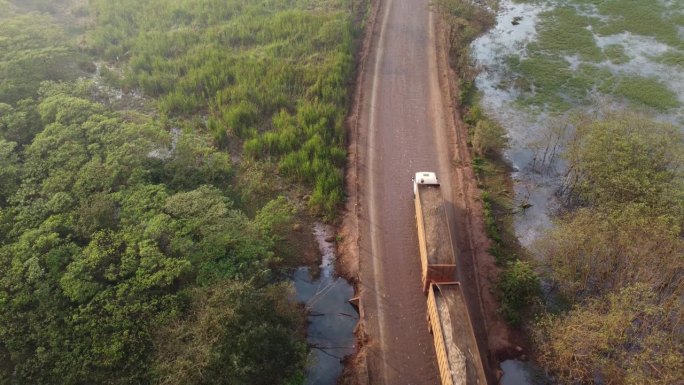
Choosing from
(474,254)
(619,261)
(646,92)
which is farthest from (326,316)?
(646,92)

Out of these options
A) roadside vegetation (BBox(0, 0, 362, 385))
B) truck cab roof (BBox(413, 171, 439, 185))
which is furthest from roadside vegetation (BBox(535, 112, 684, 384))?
roadside vegetation (BBox(0, 0, 362, 385))

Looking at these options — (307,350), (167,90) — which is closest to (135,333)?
(307,350)

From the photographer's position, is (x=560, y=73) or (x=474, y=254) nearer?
(x=474, y=254)

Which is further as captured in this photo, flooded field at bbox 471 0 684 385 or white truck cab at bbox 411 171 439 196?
flooded field at bbox 471 0 684 385

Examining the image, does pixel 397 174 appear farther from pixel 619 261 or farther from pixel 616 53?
pixel 616 53

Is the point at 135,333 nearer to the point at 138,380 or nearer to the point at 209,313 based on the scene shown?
the point at 138,380

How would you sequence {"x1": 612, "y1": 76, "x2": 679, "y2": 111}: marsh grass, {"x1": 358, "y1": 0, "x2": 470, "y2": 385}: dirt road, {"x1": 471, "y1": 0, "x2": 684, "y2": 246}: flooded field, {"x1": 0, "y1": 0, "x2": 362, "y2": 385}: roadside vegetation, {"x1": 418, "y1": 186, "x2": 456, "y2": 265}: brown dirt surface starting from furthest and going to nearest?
{"x1": 612, "y1": 76, "x2": 679, "y2": 111}: marsh grass
{"x1": 471, "y1": 0, "x2": 684, "y2": 246}: flooded field
{"x1": 418, "y1": 186, "x2": 456, "y2": 265}: brown dirt surface
{"x1": 358, "y1": 0, "x2": 470, "y2": 385}: dirt road
{"x1": 0, "y1": 0, "x2": 362, "y2": 385}: roadside vegetation

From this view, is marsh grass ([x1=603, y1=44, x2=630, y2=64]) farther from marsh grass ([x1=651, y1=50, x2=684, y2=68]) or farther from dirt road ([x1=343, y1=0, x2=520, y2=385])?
dirt road ([x1=343, y1=0, x2=520, y2=385])

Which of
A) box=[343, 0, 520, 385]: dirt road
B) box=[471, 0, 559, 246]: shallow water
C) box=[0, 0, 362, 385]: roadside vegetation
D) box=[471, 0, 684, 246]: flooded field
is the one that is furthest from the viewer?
box=[471, 0, 684, 246]: flooded field
